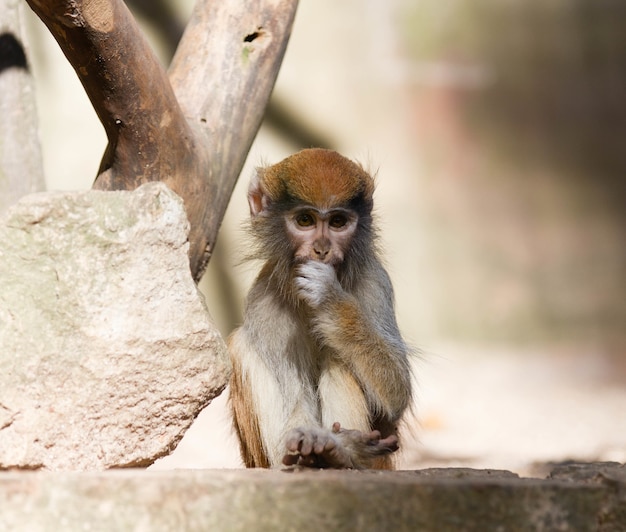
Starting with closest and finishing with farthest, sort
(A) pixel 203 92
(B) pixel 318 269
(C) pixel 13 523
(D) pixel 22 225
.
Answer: (C) pixel 13 523 → (D) pixel 22 225 → (B) pixel 318 269 → (A) pixel 203 92

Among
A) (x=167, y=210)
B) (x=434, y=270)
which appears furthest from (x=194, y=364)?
(x=434, y=270)

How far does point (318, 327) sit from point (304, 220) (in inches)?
21.0

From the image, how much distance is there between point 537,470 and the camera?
5.19m

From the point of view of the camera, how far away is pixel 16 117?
209 inches

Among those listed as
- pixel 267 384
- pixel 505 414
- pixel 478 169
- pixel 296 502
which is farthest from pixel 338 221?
pixel 478 169

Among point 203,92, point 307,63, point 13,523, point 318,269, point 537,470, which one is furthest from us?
point 307,63

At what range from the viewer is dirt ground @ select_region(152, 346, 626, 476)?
21.8 ft

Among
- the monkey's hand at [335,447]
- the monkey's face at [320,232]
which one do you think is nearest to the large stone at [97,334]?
the monkey's hand at [335,447]

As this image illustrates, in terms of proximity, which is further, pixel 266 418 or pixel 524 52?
pixel 524 52

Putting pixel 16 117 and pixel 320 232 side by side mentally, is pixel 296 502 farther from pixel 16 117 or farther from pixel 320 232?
pixel 16 117

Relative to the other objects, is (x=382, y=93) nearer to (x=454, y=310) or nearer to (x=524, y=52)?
(x=524, y=52)

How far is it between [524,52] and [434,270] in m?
2.40

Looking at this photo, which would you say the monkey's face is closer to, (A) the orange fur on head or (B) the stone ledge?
(A) the orange fur on head

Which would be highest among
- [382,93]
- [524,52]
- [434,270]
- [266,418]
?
[524,52]
